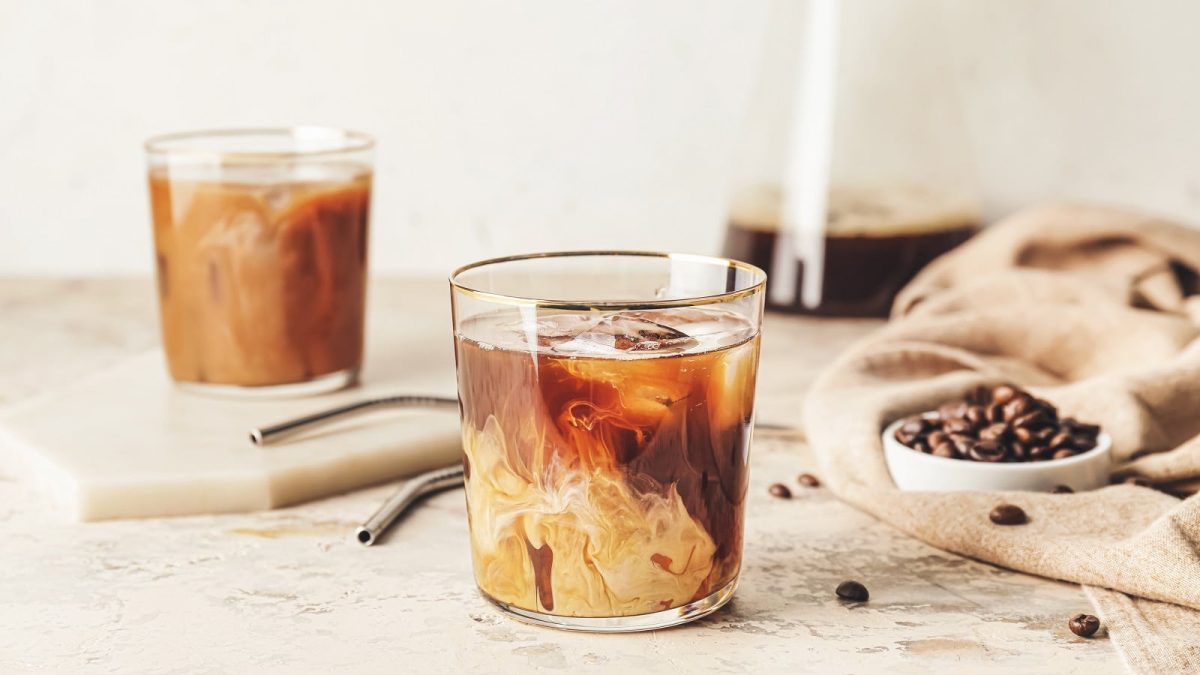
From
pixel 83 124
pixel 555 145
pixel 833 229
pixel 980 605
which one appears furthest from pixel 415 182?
pixel 980 605

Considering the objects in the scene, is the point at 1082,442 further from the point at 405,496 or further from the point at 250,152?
the point at 250,152

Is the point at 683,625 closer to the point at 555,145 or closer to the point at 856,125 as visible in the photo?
the point at 856,125

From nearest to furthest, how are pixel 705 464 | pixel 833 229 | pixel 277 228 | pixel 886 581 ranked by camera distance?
pixel 705 464 → pixel 886 581 → pixel 277 228 → pixel 833 229

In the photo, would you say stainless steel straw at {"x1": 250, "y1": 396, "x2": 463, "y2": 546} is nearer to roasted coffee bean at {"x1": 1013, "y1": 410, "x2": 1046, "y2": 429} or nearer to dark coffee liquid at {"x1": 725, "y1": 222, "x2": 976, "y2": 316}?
roasted coffee bean at {"x1": 1013, "y1": 410, "x2": 1046, "y2": 429}

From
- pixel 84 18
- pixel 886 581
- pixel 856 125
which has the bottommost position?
pixel 886 581

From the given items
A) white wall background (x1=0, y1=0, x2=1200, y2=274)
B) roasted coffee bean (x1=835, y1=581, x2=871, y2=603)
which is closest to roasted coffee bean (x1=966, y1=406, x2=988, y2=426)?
roasted coffee bean (x1=835, y1=581, x2=871, y2=603)

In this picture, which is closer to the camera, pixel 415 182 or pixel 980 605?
pixel 980 605

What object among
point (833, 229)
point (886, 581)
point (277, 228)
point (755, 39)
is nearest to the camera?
point (886, 581)

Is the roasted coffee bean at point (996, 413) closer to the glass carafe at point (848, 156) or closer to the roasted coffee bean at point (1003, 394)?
the roasted coffee bean at point (1003, 394)
